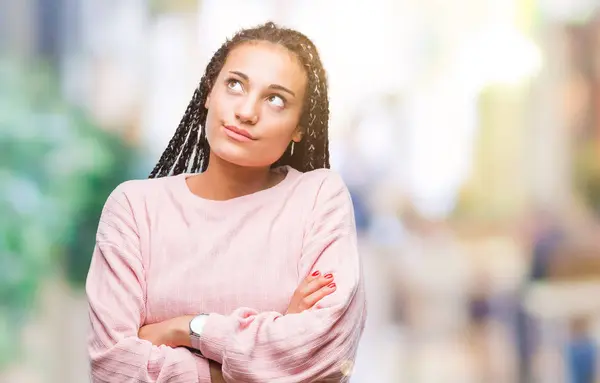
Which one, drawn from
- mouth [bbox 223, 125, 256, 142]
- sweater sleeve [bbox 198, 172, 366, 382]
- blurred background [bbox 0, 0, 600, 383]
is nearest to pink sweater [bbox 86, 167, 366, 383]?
sweater sleeve [bbox 198, 172, 366, 382]

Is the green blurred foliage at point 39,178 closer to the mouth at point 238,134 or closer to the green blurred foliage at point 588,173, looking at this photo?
the mouth at point 238,134

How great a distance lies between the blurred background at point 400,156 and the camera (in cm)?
218

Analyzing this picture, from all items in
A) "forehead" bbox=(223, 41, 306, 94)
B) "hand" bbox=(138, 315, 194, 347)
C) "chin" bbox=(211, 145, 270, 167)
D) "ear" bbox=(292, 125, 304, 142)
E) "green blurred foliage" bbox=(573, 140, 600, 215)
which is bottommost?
"hand" bbox=(138, 315, 194, 347)

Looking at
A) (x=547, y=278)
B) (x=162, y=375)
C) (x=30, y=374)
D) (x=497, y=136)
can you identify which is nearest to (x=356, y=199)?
(x=497, y=136)

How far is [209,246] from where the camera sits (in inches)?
68.7

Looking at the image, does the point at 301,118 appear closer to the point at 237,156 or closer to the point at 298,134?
the point at 298,134

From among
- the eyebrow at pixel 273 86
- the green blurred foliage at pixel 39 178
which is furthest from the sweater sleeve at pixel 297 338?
the green blurred foliage at pixel 39 178

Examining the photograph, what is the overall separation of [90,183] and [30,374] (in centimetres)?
52

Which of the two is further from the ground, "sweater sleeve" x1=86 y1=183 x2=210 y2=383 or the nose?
the nose

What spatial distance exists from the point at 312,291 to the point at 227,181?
0.34m

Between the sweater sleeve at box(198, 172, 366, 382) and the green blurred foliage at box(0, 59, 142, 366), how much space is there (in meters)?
0.73

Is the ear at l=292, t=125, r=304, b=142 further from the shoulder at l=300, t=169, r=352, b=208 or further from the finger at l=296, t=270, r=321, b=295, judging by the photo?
the finger at l=296, t=270, r=321, b=295

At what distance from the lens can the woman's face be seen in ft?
5.79

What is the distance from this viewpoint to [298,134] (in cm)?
185
